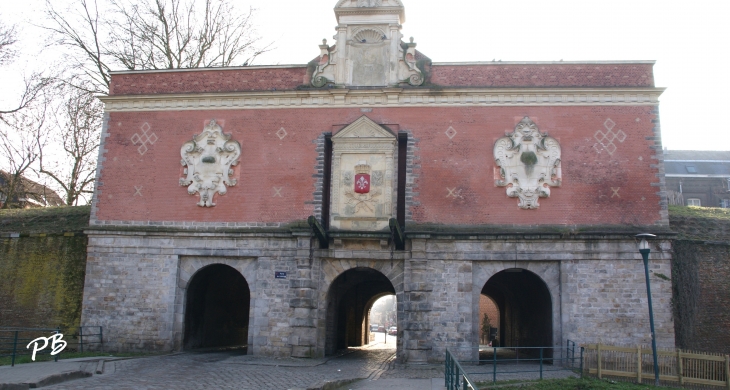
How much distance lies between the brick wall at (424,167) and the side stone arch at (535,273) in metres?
1.20

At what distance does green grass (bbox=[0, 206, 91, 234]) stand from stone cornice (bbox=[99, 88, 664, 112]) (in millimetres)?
4691

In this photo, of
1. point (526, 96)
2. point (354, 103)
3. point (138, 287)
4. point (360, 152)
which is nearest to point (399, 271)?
point (360, 152)

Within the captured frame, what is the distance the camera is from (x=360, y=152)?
18.5 meters

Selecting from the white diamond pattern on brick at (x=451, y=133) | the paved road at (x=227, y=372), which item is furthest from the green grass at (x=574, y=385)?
the white diamond pattern on brick at (x=451, y=133)

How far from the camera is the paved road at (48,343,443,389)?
12742 mm

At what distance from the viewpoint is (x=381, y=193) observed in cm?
1814

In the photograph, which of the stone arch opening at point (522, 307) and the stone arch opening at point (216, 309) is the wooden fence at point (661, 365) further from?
the stone arch opening at point (216, 309)

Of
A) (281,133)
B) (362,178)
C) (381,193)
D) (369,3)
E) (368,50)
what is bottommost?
(381,193)

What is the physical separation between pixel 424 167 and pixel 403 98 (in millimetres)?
2259

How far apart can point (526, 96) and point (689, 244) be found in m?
6.54

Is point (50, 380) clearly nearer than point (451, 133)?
Yes

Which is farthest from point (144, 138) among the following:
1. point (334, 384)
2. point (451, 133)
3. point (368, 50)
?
point (334, 384)

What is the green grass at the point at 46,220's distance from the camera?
67.7 feet

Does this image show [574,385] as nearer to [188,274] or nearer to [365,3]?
[188,274]
